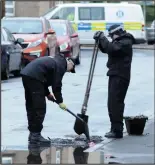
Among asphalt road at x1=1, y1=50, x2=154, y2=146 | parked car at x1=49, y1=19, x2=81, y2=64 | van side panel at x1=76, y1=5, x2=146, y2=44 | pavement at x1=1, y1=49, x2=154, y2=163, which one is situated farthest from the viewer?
van side panel at x1=76, y1=5, x2=146, y2=44

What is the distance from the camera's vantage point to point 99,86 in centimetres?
1967

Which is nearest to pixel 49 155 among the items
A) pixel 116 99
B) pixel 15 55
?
pixel 116 99

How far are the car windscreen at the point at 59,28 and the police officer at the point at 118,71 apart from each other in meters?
15.3

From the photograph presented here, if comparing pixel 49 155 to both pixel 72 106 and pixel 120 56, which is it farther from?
pixel 72 106

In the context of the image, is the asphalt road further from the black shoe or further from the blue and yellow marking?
the blue and yellow marking

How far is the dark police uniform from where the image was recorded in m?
10.5

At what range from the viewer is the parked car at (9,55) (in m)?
20.5

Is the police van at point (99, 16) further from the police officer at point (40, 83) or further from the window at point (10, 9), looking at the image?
the police officer at point (40, 83)

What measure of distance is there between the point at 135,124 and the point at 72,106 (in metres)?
3.42

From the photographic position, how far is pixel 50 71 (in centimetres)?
1057

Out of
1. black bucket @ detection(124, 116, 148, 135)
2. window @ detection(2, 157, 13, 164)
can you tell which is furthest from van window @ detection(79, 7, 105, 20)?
window @ detection(2, 157, 13, 164)

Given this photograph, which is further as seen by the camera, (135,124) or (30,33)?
(30,33)

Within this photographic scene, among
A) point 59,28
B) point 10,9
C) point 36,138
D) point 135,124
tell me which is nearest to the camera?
point 36,138

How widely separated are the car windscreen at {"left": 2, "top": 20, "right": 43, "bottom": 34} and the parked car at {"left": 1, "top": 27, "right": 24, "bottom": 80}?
2.41 m
